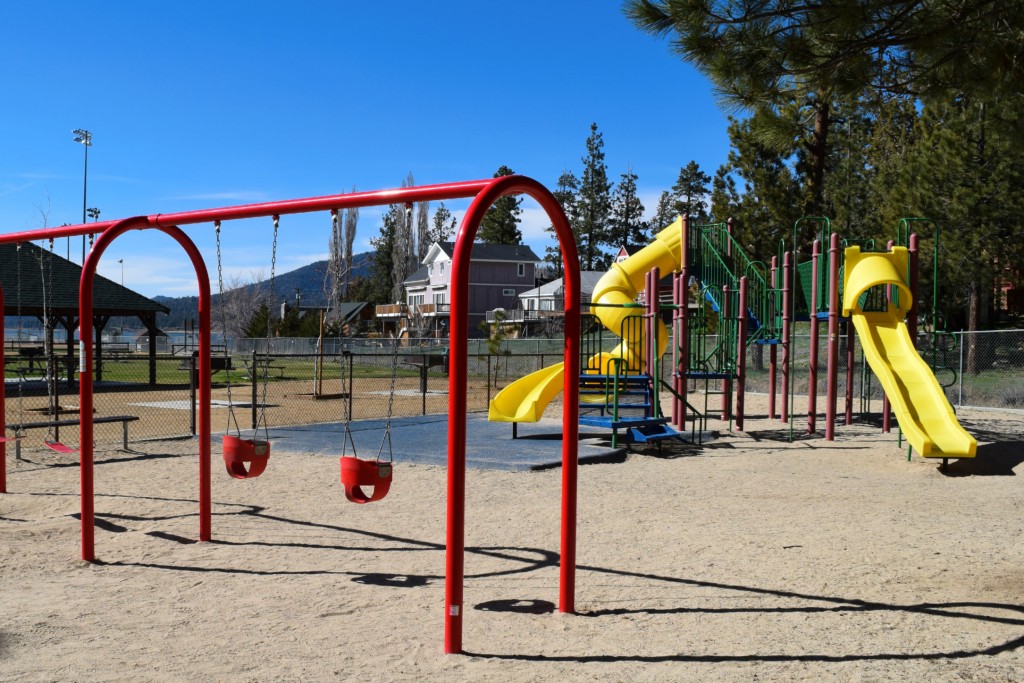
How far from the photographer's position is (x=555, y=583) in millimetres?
6016

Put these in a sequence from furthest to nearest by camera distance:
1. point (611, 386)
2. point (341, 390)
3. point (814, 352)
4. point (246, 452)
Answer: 1. point (341, 390)
2. point (814, 352)
3. point (611, 386)
4. point (246, 452)

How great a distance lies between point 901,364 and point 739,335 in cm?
358

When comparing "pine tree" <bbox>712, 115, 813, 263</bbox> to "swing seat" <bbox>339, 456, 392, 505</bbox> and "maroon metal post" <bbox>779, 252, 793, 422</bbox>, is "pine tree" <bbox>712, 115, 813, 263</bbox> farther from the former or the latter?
"swing seat" <bbox>339, 456, 392, 505</bbox>

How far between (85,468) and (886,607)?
550 cm

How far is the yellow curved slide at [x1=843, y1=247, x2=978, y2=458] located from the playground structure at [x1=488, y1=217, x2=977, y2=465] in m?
0.02

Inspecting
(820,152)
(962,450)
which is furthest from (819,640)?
(820,152)

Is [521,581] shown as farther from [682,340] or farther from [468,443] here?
[682,340]

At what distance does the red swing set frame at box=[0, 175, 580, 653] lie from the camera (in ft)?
15.2

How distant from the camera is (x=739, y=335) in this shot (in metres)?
16.5

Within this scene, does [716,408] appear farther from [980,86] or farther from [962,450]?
[980,86]

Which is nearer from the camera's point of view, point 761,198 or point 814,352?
point 814,352

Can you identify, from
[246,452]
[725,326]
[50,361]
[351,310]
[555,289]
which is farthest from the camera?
[351,310]

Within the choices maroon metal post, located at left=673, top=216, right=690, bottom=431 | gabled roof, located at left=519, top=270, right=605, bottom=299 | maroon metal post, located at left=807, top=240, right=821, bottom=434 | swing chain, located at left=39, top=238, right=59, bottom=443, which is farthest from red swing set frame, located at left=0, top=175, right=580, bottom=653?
gabled roof, located at left=519, top=270, right=605, bottom=299

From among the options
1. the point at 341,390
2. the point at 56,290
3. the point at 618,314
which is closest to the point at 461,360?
the point at 618,314
